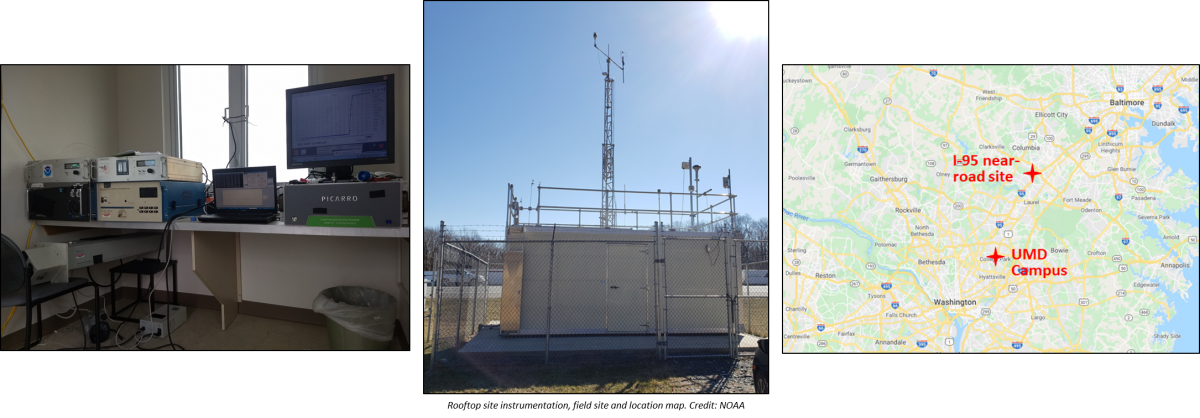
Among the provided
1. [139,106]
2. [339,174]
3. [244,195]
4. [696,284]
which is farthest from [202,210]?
[696,284]

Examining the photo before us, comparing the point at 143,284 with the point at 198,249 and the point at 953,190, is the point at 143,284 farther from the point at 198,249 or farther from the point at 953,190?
the point at 953,190

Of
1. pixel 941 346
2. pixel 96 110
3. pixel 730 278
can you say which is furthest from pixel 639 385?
pixel 96 110

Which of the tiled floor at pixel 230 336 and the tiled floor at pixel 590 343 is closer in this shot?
the tiled floor at pixel 230 336

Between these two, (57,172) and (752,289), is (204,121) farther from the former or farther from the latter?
(752,289)

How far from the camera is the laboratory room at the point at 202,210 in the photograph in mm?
2359

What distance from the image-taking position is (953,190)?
2127 millimetres

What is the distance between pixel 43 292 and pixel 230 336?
3.10 feet

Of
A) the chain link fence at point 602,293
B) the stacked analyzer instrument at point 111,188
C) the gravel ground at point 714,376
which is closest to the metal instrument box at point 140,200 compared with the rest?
the stacked analyzer instrument at point 111,188

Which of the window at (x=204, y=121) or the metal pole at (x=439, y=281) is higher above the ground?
the window at (x=204, y=121)

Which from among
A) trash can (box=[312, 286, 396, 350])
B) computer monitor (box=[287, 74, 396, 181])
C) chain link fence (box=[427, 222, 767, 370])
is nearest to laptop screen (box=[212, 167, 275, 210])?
computer monitor (box=[287, 74, 396, 181])

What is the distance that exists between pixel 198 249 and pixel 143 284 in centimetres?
124

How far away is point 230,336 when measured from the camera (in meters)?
2.90

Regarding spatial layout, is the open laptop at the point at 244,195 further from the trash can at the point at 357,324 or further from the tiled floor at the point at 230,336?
the tiled floor at the point at 230,336

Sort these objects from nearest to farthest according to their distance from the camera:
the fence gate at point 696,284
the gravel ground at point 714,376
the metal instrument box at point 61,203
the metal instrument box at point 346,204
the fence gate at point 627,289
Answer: the metal instrument box at point 346,204
the metal instrument box at point 61,203
the gravel ground at point 714,376
the fence gate at point 627,289
the fence gate at point 696,284
